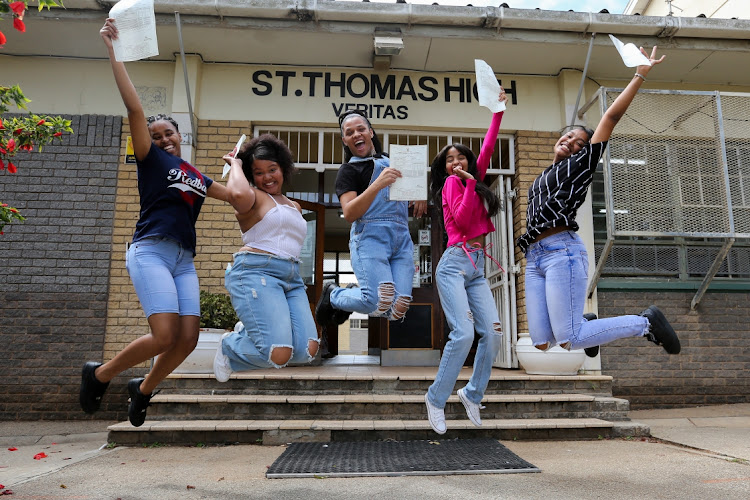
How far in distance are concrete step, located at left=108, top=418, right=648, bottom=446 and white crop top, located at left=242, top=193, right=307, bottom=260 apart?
220cm

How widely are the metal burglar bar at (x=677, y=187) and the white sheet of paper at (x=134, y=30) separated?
5039 mm

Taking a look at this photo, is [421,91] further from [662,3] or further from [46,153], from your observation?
[662,3]

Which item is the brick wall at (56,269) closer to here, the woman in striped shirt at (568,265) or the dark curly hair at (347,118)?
the dark curly hair at (347,118)

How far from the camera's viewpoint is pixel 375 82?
7.43m

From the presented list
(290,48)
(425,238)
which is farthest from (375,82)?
(425,238)

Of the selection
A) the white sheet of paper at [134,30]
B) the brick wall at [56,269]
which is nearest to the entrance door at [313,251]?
the brick wall at [56,269]

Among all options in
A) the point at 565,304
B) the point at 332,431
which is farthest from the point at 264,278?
the point at 332,431

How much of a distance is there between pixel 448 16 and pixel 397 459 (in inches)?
193

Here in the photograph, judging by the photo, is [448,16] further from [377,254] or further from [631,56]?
[377,254]

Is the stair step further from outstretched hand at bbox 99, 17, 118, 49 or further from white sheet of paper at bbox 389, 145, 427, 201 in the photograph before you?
outstretched hand at bbox 99, 17, 118, 49

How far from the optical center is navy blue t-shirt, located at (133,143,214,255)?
3.09 meters

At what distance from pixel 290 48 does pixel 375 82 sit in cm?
117

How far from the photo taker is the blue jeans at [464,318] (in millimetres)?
3582

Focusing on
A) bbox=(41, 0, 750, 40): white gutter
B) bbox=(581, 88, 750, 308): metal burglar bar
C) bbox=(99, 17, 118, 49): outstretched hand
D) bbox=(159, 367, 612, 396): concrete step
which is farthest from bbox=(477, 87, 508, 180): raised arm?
bbox=(41, 0, 750, 40): white gutter
